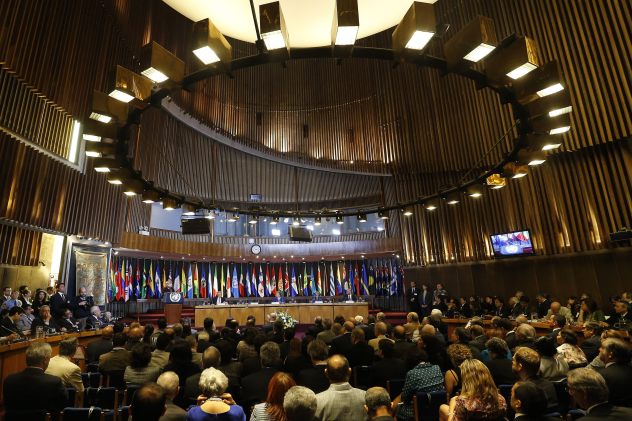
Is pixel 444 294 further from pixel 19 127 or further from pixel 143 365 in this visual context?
pixel 19 127

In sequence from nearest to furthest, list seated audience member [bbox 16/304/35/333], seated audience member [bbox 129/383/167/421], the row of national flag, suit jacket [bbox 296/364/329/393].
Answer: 1. seated audience member [bbox 129/383/167/421]
2. suit jacket [bbox 296/364/329/393]
3. seated audience member [bbox 16/304/35/333]
4. the row of national flag

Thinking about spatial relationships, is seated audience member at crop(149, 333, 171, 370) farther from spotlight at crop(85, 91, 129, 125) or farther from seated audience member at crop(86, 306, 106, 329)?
seated audience member at crop(86, 306, 106, 329)

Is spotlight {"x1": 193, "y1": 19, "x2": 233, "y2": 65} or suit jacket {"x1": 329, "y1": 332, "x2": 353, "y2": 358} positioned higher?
spotlight {"x1": 193, "y1": 19, "x2": 233, "y2": 65}

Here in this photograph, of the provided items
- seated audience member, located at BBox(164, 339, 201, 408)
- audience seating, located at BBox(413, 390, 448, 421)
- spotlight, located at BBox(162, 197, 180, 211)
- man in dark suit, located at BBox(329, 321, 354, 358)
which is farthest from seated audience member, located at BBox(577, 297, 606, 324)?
spotlight, located at BBox(162, 197, 180, 211)

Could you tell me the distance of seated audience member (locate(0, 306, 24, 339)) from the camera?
18.6 feet

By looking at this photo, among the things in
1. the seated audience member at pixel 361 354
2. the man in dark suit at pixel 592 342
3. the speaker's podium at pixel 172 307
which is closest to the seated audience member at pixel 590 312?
the man in dark suit at pixel 592 342

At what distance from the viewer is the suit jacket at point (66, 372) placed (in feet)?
A: 11.3

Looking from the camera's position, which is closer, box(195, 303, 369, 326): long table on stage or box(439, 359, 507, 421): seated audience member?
box(439, 359, 507, 421): seated audience member

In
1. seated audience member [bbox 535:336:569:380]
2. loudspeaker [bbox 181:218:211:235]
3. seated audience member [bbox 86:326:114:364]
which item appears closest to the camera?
seated audience member [bbox 535:336:569:380]

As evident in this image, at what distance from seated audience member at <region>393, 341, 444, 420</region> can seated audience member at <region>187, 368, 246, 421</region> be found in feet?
4.58

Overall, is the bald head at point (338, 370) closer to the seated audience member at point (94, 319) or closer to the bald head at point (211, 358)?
the bald head at point (211, 358)

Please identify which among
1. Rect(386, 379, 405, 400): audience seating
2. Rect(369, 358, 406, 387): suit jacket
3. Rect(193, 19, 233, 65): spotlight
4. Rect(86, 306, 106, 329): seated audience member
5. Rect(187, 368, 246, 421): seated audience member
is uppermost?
Rect(193, 19, 233, 65): spotlight

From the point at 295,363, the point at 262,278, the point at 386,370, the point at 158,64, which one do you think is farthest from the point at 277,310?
the point at 158,64

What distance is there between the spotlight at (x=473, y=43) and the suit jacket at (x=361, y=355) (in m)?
3.18
